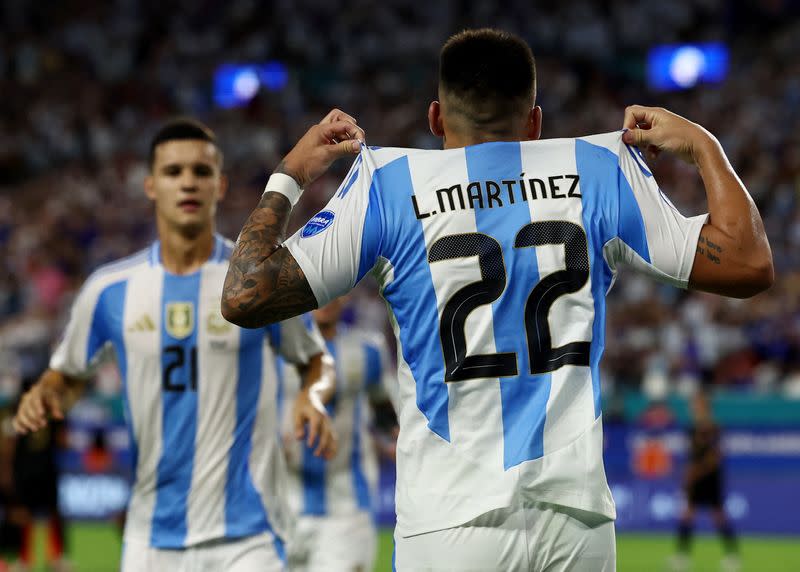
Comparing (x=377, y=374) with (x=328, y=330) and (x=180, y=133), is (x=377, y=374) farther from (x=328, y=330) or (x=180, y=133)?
(x=180, y=133)

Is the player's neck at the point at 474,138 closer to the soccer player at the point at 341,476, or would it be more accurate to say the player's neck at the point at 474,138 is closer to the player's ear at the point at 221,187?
the player's ear at the point at 221,187

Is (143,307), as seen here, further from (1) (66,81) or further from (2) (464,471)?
(1) (66,81)

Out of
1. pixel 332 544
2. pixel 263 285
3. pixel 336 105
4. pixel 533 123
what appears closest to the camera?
pixel 263 285

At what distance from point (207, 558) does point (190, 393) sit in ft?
2.24

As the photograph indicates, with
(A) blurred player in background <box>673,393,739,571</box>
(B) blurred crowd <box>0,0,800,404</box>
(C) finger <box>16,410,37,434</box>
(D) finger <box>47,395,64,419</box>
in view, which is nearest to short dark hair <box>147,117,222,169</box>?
(D) finger <box>47,395,64,419</box>

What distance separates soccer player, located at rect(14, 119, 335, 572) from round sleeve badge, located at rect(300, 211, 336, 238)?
1.75 m

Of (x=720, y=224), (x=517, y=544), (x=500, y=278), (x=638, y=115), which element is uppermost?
(x=638, y=115)

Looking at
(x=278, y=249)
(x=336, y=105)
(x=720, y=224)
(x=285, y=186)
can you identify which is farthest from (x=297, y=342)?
(x=336, y=105)

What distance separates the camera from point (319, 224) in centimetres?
309

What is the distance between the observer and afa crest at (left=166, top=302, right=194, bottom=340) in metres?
5.28

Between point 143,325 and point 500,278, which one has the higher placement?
point 143,325

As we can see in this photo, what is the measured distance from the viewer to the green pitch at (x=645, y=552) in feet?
41.4

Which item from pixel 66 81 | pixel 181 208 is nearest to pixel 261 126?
pixel 66 81

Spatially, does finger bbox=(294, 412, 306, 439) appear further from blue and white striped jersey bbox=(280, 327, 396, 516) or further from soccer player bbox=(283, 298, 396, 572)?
blue and white striped jersey bbox=(280, 327, 396, 516)
